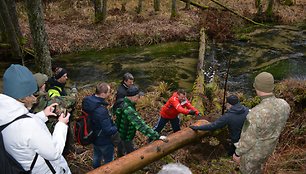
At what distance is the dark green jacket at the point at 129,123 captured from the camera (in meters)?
5.54

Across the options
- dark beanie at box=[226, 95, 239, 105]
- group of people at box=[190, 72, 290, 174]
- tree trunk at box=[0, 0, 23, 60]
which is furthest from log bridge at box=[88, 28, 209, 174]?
A: tree trunk at box=[0, 0, 23, 60]

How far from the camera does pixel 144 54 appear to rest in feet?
53.5

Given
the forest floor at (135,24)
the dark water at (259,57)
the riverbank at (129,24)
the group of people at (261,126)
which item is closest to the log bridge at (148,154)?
the group of people at (261,126)

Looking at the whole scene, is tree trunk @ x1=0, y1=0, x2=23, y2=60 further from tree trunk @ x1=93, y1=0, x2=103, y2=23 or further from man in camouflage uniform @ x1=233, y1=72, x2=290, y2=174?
man in camouflage uniform @ x1=233, y1=72, x2=290, y2=174

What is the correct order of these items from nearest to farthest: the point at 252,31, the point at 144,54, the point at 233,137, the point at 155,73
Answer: the point at 233,137 → the point at 155,73 → the point at 144,54 → the point at 252,31

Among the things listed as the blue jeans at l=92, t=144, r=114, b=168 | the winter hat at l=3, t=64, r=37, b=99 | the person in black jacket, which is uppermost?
the winter hat at l=3, t=64, r=37, b=99

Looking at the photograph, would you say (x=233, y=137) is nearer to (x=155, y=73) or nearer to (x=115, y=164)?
(x=115, y=164)

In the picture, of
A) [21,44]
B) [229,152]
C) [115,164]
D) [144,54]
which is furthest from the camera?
[144,54]

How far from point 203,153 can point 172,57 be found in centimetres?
927

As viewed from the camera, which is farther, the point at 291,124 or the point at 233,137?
the point at 291,124

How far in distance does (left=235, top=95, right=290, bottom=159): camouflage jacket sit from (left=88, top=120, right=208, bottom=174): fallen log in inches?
65.9

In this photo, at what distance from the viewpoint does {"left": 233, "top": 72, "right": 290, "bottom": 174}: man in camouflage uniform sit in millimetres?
4375

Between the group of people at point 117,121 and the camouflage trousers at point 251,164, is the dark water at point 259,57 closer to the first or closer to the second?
the group of people at point 117,121

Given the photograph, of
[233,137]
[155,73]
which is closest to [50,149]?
[233,137]
